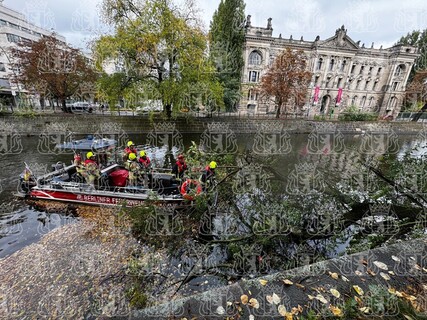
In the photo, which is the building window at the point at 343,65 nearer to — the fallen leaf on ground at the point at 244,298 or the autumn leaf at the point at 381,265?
the autumn leaf at the point at 381,265

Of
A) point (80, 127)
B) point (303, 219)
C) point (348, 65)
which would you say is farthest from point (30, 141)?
point (348, 65)

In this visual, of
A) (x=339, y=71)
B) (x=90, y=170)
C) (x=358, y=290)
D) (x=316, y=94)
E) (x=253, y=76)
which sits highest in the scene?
(x=339, y=71)

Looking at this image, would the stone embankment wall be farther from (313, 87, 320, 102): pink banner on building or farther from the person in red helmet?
the person in red helmet

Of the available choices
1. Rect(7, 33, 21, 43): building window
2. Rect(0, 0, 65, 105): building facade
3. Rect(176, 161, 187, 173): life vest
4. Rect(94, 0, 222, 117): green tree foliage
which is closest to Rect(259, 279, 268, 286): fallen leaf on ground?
Answer: Rect(176, 161, 187, 173): life vest

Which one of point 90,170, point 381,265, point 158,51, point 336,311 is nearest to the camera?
point 336,311

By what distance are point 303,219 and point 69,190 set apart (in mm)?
9490

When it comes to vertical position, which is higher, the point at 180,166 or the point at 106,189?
the point at 180,166

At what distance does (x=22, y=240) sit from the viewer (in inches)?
278

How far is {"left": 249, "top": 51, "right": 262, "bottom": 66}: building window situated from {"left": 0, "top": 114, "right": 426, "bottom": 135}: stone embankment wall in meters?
17.1

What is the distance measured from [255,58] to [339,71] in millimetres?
20086

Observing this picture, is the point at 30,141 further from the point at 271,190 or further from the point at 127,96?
the point at 271,190

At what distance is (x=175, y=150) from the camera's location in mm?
18766

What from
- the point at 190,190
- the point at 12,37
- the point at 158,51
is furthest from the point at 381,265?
the point at 12,37

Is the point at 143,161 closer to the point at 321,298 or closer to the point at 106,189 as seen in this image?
the point at 106,189
